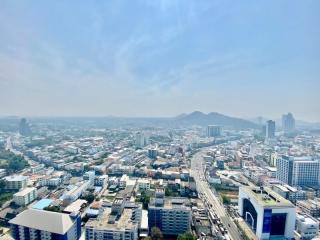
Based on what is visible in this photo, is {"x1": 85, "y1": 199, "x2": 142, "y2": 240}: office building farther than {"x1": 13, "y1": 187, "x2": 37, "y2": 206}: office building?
No

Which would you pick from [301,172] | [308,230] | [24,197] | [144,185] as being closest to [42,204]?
[24,197]

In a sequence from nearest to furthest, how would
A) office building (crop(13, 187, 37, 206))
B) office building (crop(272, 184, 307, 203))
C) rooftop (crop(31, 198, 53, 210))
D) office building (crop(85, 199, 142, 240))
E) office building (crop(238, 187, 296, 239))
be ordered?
office building (crop(85, 199, 142, 240))
office building (crop(238, 187, 296, 239))
rooftop (crop(31, 198, 53, 210))
office building (crop(13, 187, 37, 206))
office building (crop(272, 184, 307, 203))

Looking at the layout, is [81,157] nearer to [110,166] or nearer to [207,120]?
[110,166]

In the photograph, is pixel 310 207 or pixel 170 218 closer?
pixel 170 218

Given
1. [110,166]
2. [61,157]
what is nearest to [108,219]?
[110,166]

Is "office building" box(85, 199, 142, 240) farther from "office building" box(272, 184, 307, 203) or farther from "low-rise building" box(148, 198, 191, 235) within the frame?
"office building" box(272, 184, 307, 203)

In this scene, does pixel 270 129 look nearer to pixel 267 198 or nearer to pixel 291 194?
pixel 291 194

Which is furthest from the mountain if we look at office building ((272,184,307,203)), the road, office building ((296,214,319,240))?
office building ((296,214,319,240))
